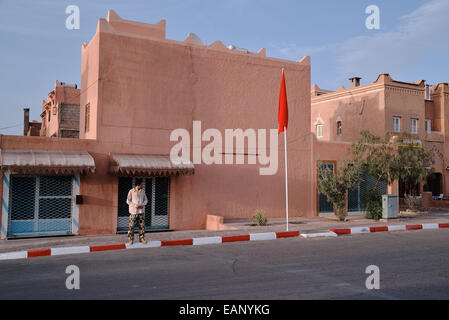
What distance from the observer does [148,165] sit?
48.3ft

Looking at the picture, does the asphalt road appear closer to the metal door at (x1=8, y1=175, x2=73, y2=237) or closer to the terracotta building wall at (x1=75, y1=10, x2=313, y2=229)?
the metal door at (x1=8, y1=175, x2=73, y2=237)

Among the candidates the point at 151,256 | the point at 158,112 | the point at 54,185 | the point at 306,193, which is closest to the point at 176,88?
the point at 158,112

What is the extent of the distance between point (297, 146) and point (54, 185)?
10.5m

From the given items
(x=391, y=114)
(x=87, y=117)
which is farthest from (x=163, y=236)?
(x=391, y=114)

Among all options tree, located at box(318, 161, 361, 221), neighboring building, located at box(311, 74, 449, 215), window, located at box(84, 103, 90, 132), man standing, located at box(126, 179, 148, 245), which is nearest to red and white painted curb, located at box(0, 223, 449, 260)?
man standing, located at box(126, 179, 148, 245)

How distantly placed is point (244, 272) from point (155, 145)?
957cm

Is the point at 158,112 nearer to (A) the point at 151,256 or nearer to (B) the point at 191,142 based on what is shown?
(B) the point at 191,142

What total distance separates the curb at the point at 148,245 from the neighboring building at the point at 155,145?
384 cm

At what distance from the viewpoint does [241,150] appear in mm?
18078

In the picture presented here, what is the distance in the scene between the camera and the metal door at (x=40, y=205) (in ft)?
45.8

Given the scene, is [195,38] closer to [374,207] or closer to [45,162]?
[45,162]

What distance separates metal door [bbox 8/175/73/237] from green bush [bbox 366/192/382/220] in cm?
1219

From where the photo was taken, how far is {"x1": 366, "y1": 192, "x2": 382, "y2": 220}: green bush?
18.0 meters

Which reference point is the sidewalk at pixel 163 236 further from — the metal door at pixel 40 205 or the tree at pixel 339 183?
the tree at pixel 339 183
